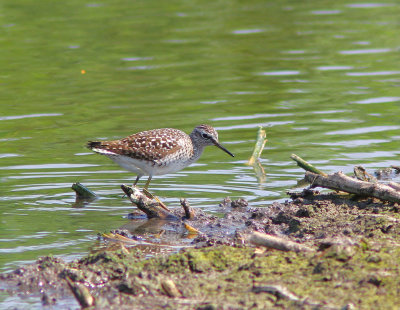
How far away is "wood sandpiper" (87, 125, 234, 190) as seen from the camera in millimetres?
11164

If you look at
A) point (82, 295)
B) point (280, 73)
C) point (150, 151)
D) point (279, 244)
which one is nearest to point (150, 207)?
point (150, 151)

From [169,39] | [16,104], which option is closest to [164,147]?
[16,104]

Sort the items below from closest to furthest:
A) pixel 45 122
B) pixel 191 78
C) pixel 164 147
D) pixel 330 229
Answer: pixel 330 229, pixel 164 147, pixel 45 122, pixel 191 78

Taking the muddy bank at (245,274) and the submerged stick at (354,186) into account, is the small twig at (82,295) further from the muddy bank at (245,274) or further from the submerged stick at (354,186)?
the submerged stick at (354,186)

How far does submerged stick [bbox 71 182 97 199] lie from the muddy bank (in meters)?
2.25

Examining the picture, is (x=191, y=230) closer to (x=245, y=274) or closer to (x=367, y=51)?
(x=245, y=274)

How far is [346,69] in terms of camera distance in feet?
65.0

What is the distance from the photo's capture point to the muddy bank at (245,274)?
6.46 m

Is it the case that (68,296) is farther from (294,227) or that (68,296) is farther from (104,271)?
(294,227)

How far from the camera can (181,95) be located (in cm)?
1803

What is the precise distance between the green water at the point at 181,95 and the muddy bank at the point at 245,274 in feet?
4.03

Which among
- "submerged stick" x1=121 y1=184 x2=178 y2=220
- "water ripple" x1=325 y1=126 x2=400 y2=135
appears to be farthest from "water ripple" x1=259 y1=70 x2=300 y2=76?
"submerged stick" x1=121 y1=184 x2=178 y2=220

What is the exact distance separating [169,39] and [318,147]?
1094 centimetres

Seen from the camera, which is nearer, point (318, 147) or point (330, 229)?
point (330, 229)
